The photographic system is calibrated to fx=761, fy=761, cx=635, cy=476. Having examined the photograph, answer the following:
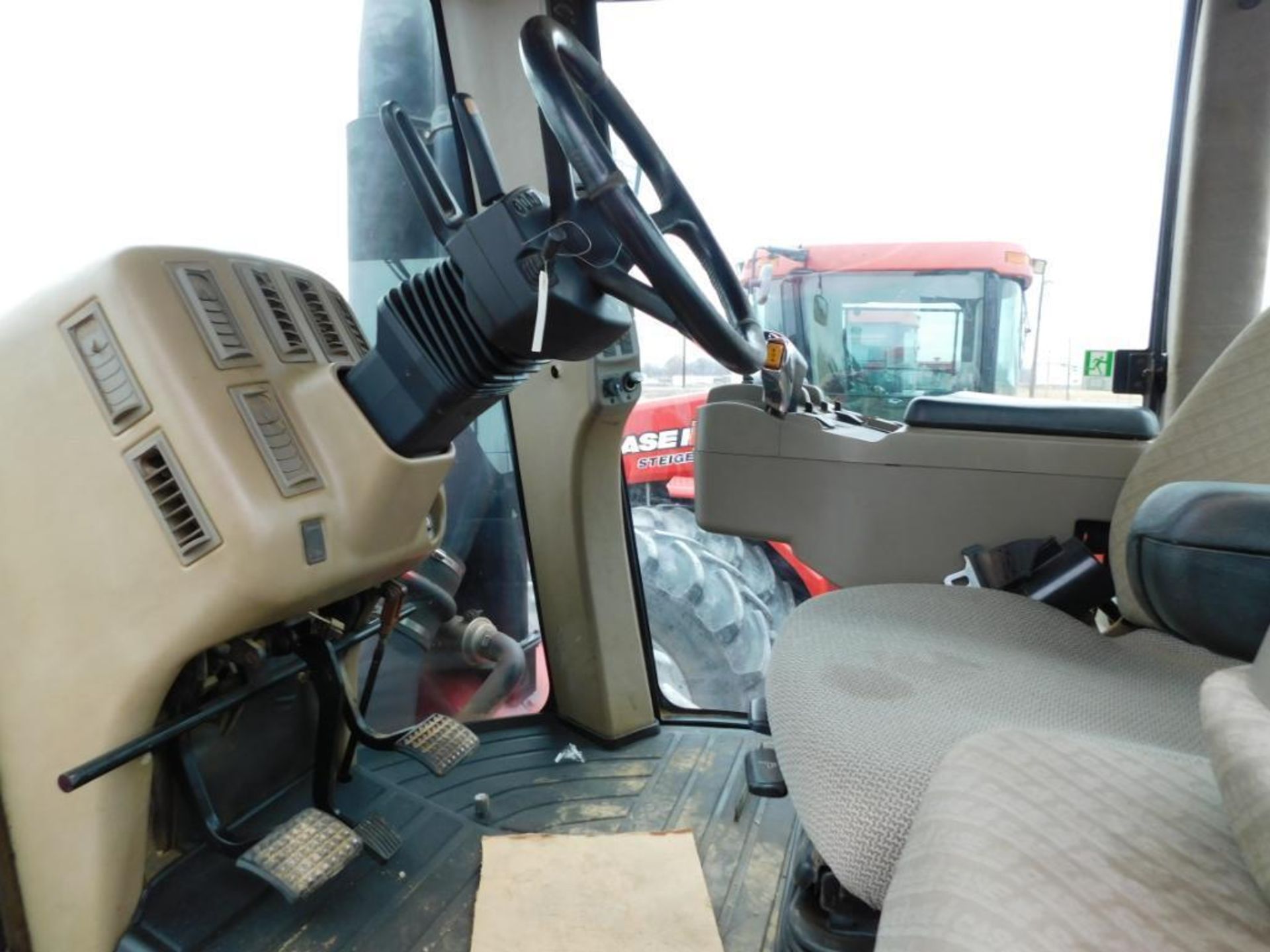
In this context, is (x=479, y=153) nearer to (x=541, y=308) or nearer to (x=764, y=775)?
(x=541, y=308)

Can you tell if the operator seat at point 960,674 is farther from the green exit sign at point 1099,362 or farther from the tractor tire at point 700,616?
the tractor tire at point 700,616

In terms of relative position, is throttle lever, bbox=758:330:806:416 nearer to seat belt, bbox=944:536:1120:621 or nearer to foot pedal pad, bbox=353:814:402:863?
seat belt, bbox=944:536:1120:621

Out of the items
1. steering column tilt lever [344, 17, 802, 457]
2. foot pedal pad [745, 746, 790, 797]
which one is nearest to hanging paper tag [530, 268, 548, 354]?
steering column tilt lever [344, 17, 802, 457]

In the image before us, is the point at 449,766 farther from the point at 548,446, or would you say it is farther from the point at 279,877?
the point at 548,446

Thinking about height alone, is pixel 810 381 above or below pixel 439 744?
above

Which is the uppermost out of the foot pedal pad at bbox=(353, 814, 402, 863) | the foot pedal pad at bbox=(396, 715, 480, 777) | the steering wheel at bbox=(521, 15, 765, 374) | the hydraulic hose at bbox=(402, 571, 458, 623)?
the steering wheel at bbox=(521, 15, 765, 374)

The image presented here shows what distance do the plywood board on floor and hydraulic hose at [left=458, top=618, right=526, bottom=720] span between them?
0.48 m

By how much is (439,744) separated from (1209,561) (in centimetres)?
123

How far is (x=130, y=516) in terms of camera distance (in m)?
0.99

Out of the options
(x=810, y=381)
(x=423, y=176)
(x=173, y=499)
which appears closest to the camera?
(x=173, y=499)

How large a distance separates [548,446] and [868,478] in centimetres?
69

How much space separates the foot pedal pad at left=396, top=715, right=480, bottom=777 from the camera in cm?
133

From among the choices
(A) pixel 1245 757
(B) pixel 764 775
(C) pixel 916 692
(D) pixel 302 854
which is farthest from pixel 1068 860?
(D) pixel 302 854

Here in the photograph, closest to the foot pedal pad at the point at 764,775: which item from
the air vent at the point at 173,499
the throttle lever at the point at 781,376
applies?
A: the throttle lever at the point at 781,376
